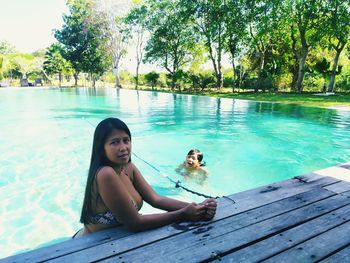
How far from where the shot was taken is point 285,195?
105 inches

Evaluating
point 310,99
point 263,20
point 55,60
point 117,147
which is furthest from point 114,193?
point 55,60

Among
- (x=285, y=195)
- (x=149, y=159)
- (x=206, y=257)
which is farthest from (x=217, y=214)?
(x=149, y=159)

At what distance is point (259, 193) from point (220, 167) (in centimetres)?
508

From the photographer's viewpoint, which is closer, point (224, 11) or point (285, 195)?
point (285, 195)

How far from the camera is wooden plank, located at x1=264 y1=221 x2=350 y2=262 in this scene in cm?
173

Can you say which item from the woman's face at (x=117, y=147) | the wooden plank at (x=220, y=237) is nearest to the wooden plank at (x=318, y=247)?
the wooden plank at (x=220, y=237)

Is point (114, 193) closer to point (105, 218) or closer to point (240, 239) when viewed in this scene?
point (105, 218)

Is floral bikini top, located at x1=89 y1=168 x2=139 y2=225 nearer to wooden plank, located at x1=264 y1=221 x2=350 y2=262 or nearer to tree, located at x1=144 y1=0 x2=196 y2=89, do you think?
wooden plank, located at x1=264 y1=221 x2=350 y2=262

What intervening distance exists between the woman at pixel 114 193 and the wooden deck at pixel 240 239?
0.26 ft

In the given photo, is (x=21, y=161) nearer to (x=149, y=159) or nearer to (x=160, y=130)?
(x=149, y=159)

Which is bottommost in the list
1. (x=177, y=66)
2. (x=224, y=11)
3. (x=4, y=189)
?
(x=4, y=189)

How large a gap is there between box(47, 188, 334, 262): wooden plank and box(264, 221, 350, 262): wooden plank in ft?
1.28

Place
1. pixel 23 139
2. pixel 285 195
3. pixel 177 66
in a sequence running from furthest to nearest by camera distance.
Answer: pixel 177 66 < pixel 23 139 < pixel 285 195

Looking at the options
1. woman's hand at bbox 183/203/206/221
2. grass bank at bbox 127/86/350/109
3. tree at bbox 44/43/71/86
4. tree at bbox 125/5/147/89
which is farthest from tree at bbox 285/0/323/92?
tree at bbox 44/43/71/86
